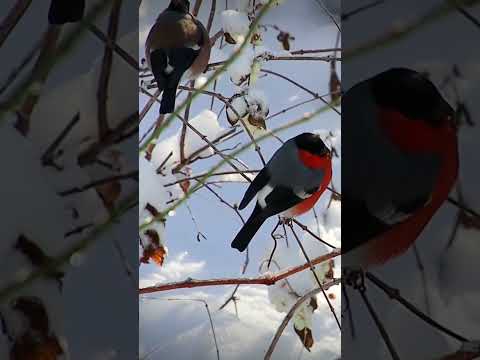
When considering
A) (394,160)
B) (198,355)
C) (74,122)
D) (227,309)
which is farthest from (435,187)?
(74,122)

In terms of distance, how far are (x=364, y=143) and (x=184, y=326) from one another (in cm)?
56

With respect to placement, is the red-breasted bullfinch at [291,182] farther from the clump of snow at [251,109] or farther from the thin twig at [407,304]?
the thin twig at [407,304]

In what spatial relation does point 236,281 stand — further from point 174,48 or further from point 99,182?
point 174,48

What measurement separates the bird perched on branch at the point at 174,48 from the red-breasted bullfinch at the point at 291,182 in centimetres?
27

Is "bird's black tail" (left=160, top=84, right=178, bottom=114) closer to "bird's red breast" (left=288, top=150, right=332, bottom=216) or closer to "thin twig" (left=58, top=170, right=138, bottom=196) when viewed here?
"thin twig" (left=58, top=170, right=138, bottom=196)

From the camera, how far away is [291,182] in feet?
4.08

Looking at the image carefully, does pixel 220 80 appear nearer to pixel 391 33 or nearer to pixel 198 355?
pixel 391 33

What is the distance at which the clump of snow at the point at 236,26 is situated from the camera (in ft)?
4.14

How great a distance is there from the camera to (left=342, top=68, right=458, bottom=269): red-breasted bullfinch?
1.17 meters

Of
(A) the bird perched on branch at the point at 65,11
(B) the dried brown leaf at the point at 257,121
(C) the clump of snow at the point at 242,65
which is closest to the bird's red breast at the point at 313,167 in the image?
(B) the dried brown leaf at the point at 257,121

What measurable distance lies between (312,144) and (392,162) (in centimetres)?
18

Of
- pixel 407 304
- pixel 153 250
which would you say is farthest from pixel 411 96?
pixel 153 250

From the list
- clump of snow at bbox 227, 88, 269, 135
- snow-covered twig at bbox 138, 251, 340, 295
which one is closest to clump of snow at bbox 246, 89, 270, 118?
clump of snow at bbox 227, 88, 269, 135

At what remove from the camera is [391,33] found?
1.18 metres
